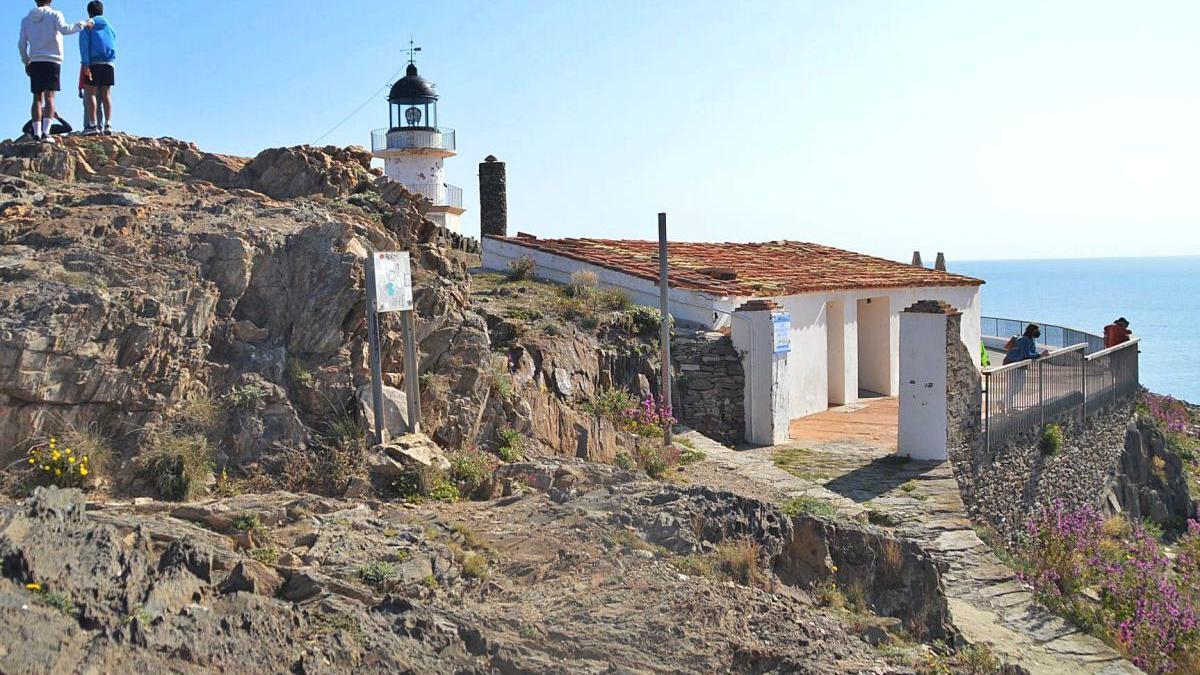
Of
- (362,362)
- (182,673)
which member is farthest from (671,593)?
(362,362)

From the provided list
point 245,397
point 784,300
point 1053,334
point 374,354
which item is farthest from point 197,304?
point 1053,334

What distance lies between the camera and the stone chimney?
80.3 feet

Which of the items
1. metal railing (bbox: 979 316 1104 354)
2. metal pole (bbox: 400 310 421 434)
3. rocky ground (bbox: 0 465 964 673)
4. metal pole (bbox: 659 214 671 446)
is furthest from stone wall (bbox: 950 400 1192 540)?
metal pole (bbox: 400 310 421 434)

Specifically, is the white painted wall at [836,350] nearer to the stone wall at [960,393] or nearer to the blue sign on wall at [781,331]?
the blue sign on wall at [781,331]

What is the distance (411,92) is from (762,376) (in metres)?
20.0

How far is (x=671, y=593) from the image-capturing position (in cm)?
702

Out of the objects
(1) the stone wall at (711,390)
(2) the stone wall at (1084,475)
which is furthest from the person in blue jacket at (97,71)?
(2) the stone wall at (1084,475)

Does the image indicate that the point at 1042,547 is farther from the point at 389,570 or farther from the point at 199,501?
the point at 199,501

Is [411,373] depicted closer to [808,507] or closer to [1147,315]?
[808,507]

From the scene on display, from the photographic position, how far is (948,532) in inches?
426

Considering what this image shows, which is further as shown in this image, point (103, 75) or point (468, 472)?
point (103, 75)

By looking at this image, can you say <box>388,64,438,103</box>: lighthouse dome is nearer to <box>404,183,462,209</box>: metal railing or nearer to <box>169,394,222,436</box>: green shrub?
<box>404,183,462,209</box>: metal railing

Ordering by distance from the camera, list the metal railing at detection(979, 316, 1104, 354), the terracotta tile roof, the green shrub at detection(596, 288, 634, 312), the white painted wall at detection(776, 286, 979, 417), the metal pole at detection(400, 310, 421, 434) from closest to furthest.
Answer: the metal pole at detection(400, 310, 421, 434)
the green shrub at detection(596, 288, 634, 312)
the white painted wall at detection(776, 286, 979, 417)
the terracotta tile roof
the metal railing at detection(979, 316, 1104, 354)

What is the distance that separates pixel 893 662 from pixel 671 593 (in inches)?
58.2
